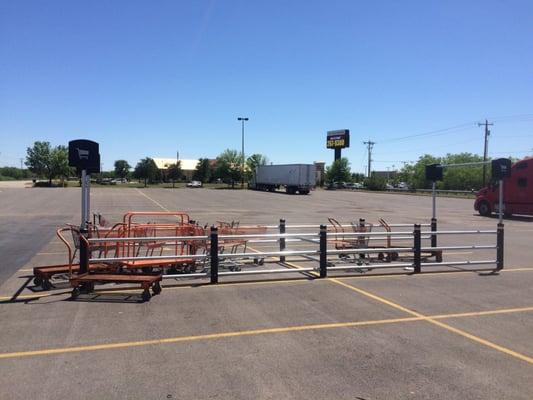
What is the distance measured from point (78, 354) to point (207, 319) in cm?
187

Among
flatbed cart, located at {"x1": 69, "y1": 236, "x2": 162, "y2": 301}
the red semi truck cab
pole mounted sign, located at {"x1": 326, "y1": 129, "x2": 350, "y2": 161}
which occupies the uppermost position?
pole mounted sign, located at {"x1": 326, "y1": 129, "x2": 350, "y2": 161}

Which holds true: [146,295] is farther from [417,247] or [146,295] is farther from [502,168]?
[502,168]

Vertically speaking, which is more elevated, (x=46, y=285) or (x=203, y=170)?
(x=203, y=170)

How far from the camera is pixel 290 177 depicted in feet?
217

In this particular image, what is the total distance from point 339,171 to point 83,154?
102 metres

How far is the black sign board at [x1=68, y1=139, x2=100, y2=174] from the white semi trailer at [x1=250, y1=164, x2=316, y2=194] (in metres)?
54.5

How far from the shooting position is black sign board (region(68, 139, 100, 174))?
29.4 feet

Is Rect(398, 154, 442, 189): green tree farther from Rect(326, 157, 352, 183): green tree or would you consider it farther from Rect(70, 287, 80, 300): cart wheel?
Rect(70, 287, 80, 300): cart wheel

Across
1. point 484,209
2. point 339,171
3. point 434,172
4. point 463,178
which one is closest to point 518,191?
point 484,209

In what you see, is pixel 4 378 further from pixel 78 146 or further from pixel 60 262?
pixel 60 262

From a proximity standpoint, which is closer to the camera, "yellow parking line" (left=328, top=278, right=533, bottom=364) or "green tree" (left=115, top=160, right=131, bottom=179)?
"yellow parking line" (left=328, top=278, right=533, bottom=364)

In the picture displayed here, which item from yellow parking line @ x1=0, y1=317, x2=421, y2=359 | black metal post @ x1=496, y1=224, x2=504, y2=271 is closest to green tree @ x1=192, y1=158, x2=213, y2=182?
black metal post @ x1=496, y1=224, x2=504, y2=271

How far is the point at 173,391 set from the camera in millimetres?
4488

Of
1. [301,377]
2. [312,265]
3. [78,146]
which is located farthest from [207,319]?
[312,265]
